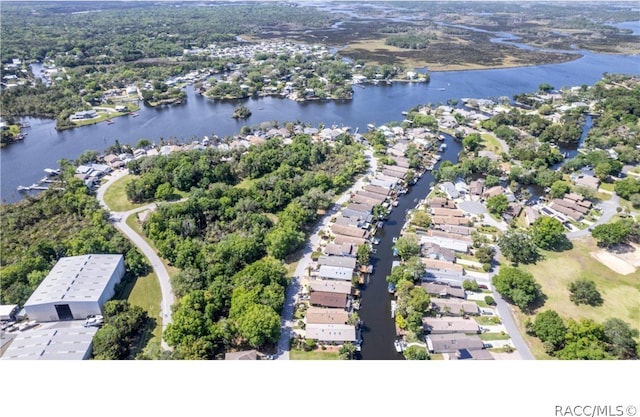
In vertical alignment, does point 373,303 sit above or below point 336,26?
below

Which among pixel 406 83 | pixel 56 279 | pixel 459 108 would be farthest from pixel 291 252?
pixel 406 83

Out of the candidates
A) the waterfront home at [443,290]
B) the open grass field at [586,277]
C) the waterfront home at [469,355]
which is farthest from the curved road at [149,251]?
the open grass field at [586,277]

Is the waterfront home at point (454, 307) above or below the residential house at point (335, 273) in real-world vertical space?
below

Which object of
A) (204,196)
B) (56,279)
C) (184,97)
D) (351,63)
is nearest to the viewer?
(56,279)

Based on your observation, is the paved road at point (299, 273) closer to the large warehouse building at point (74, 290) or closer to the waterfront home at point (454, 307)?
the waterfront home at point (454, 307)

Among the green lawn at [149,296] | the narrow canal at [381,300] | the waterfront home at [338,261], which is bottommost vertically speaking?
the narrow canal at [381,300]

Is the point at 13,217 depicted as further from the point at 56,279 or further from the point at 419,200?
Answer: the point at 419,200

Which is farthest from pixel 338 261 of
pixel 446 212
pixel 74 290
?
pixel 74 290
